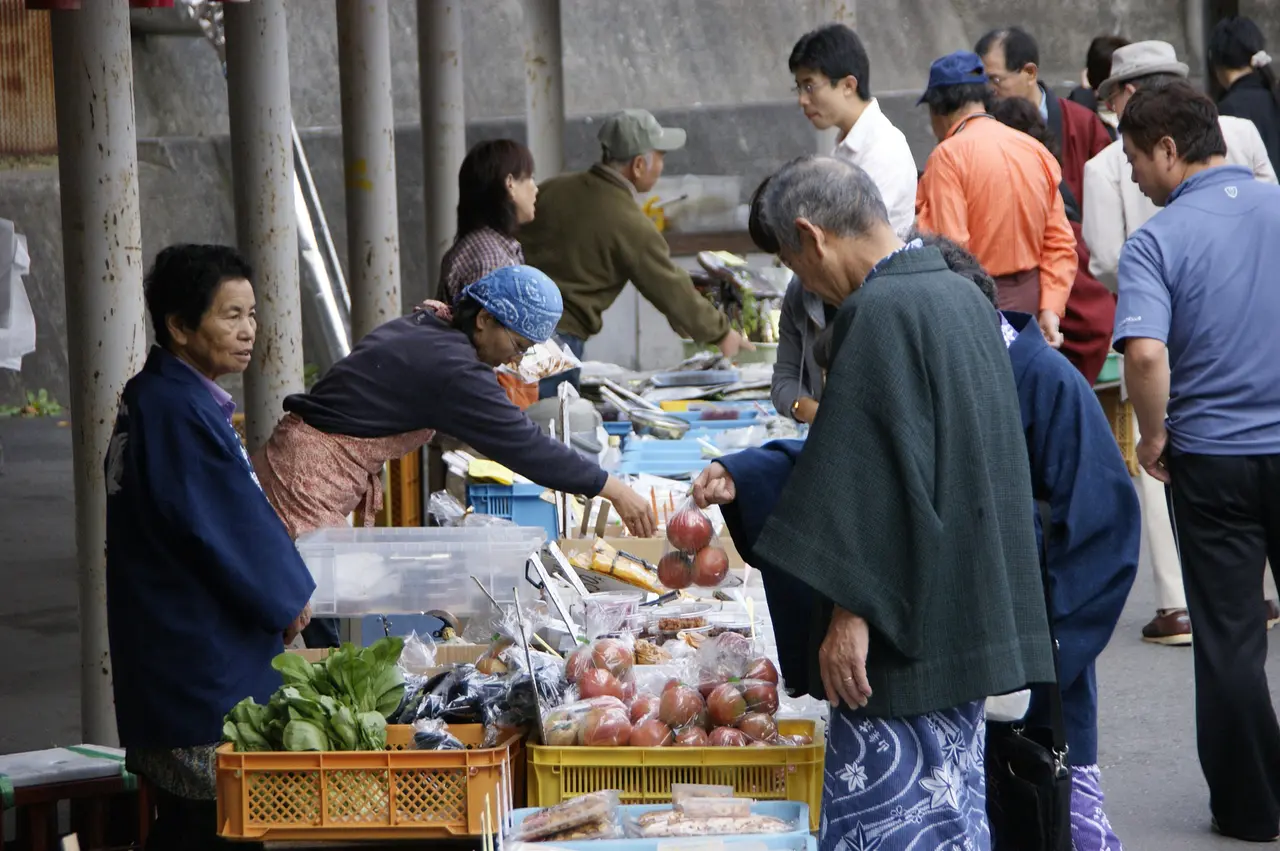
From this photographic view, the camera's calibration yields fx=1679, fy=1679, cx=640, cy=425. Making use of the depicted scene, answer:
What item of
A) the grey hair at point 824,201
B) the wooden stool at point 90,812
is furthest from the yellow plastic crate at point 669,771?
the wooden stool at point 90,812

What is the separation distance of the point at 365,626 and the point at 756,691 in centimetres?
206

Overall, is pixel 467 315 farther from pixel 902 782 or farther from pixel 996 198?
pixel 996 198

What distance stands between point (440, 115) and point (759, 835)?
327 inches

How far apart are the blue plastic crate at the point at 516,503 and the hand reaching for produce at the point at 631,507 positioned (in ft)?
4.07

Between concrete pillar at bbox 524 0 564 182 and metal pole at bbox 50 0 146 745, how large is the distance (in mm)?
7310

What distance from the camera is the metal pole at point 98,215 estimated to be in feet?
15.5

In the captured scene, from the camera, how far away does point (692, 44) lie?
16.1 m

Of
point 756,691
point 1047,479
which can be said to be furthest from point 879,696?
point 1047,479

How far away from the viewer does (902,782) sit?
288 centimetres

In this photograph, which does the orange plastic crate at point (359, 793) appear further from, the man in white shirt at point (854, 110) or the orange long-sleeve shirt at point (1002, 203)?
the orange long-sleeve shirt at point (1002, 203)

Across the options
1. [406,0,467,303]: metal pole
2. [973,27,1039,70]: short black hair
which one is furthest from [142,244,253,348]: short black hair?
[406,0,467,303]: metal pole

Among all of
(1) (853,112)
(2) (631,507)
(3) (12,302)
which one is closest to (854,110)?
(1) (853,112)

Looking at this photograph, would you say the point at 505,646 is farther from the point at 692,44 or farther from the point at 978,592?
the point at 692,44

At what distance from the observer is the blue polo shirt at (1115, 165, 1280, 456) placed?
4.46 meters
